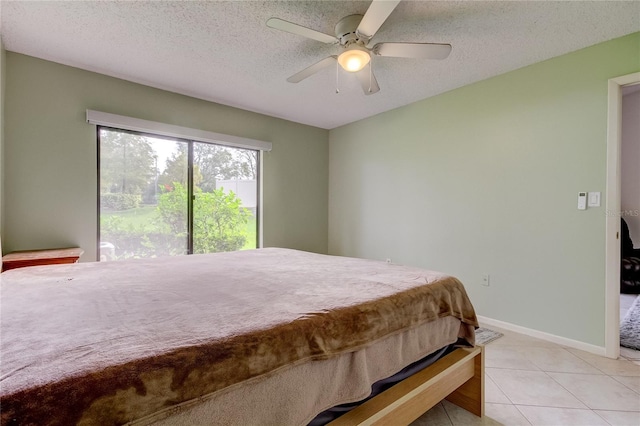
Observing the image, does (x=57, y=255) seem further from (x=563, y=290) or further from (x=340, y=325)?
(x=563, y=290)

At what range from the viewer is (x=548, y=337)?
2459 mm

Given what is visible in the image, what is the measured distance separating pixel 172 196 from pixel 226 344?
2.81 metres

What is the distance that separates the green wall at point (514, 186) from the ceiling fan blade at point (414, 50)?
132 cm

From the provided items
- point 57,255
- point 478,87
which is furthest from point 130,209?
point 478,87

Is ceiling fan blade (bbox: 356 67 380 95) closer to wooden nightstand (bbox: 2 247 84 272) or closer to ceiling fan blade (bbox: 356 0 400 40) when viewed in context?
ceiling fan blade (bbox: 356 0 400 40)

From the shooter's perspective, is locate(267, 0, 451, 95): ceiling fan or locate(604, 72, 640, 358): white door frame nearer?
locate(267, 0, 451, 95): ceiling fan

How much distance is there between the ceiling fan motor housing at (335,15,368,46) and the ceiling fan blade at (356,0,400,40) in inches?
3.3

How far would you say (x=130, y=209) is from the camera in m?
2.96

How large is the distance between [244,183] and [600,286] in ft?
11.9

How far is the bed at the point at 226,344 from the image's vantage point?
2.11 feet

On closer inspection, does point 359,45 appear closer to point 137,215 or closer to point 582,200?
point 582,200

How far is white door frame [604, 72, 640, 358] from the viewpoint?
214cm

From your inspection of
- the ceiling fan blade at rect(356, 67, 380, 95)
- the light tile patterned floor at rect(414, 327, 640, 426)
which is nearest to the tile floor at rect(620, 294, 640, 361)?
the light tile patterned floor at rect(414, 327, 640, 426)

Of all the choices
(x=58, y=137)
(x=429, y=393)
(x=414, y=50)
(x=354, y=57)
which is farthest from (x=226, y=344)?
(x=58, y=137)
